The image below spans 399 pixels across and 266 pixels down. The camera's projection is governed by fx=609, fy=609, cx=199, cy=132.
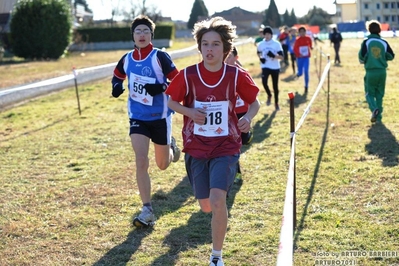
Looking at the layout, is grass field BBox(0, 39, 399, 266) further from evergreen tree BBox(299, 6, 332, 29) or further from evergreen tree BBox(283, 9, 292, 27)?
evergreen tree BBox(283, 9, 292, 27)

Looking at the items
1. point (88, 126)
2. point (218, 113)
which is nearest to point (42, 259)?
point (218, 113)

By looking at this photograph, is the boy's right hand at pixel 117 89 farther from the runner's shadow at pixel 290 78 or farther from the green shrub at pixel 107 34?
the green shrub at pixel 107 34

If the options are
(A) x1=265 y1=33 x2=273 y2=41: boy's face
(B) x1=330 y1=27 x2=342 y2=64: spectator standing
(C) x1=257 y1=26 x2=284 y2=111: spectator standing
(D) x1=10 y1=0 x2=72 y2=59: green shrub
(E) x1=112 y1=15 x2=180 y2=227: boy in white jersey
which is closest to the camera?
(E) x1=112 y1=15 x2=180 y2=227: boy in white jersey

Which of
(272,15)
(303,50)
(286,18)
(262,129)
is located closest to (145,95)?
(262,129)

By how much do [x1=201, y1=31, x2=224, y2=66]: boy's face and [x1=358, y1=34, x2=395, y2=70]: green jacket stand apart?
738cm

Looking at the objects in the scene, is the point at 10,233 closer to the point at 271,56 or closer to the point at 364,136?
the point at 364,136

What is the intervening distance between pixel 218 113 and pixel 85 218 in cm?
246

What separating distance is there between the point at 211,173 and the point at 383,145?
18.5 ft

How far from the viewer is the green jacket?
1135cm

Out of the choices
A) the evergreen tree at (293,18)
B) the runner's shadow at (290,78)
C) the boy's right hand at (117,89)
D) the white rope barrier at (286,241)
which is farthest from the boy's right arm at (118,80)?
the evergreen tree at (293,18)

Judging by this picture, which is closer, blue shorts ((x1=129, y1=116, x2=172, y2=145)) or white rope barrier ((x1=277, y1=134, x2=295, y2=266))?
white rope barrier ((x1=277, y1=134, x2=295, y2=266))

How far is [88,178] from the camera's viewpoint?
848cm

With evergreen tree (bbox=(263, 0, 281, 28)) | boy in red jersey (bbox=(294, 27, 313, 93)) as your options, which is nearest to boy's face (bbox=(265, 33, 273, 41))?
boy in red jersey (bbox=(294, 27, 313, 93))

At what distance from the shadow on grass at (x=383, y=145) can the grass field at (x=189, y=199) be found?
0.07 feet
